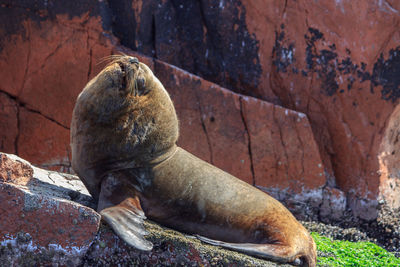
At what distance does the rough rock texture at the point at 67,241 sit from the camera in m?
2.93

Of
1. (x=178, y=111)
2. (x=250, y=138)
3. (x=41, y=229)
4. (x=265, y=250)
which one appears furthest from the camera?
(x=250, y=138)

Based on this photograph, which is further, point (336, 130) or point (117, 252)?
point (336, 130)

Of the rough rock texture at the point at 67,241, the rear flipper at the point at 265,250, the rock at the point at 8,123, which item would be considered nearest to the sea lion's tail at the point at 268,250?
the rear flipper at the point at 265,250

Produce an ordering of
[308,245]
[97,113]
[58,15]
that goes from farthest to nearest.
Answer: [58,15] < [308,245] < [97,113]

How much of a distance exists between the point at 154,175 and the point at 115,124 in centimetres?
50

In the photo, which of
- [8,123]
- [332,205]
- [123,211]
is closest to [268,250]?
[123,211]

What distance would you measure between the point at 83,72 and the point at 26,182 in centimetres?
342

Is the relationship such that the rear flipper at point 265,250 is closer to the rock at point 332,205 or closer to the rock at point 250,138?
the rock at point 250,138

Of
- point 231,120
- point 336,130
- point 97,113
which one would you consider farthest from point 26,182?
point 336,130

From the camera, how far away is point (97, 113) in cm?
368

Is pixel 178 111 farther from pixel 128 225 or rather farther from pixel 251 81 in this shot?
pixel 128 225

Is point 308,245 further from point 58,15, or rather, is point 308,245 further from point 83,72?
point 58,15

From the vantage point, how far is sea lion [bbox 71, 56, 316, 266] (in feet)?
12.1

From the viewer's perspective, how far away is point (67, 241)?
3.00m
